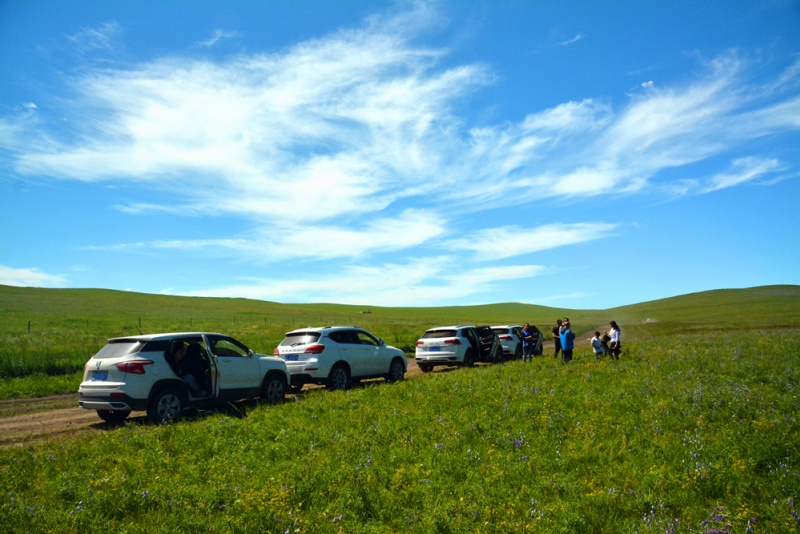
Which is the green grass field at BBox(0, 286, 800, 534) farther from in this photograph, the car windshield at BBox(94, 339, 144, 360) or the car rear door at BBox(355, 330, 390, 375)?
the car rear door at BBox(355, 330, 390, 375)

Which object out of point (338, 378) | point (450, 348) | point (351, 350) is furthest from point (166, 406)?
point (450, 348)

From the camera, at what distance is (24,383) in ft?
58.4

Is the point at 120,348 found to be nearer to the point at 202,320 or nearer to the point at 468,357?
the point at 468,357

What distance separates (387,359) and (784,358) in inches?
528

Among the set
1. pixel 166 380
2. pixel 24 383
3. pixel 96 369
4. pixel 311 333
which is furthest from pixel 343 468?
pixel 24 383

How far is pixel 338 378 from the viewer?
51.8ft

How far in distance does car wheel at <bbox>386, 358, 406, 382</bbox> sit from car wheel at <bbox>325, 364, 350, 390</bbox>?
7.05 feet

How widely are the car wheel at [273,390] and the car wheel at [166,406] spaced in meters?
2.31

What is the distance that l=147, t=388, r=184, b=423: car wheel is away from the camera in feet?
35.6

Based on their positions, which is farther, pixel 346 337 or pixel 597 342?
pixel 597 342

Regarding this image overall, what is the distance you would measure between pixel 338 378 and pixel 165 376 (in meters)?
5.72

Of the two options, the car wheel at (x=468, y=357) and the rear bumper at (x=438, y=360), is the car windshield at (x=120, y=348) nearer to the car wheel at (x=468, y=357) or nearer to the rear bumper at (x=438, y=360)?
the rear bumper at (x=438, y=360)

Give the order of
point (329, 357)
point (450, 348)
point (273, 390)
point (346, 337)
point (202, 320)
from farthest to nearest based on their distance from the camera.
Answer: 1. point (202, 320)
2. point (450, 348)
3. point (346, 337)
4. point (329, 357)
5. point (273, 390)

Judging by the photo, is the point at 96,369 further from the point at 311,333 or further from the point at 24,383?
the point at 24,383
